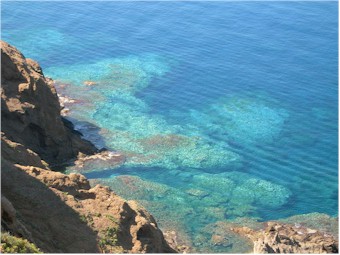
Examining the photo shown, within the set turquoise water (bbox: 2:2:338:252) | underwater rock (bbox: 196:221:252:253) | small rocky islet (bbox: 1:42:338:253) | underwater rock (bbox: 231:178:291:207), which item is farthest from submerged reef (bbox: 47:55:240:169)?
underwater rock (bbox: 196:221:252:253)

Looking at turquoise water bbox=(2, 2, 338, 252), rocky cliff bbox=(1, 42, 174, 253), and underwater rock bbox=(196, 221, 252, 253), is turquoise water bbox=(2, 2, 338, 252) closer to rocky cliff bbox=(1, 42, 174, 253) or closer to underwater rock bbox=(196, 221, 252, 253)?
underwater rock bbox=(196, 221, 252, 253)

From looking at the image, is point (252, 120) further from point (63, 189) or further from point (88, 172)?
point (63, 189)

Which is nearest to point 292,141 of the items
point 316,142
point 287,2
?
point 316,142

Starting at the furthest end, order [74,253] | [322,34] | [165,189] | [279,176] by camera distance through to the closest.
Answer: [322,34] < [279,176] < [165,189] < [74,253]

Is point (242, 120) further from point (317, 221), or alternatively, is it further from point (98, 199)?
point (98, 199)

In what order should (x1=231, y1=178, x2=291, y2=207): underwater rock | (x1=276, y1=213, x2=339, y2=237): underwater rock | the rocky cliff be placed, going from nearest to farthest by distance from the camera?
the rocky cliff → (x1=276, y1=213, x2=339, y2=237): underwater rock → (x1=231, y1=178, x2=291, y2=207): underwater rock

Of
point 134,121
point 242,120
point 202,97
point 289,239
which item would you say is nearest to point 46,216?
point 289,239

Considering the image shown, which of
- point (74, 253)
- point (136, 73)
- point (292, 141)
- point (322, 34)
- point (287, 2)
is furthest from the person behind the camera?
point (287, 2)
